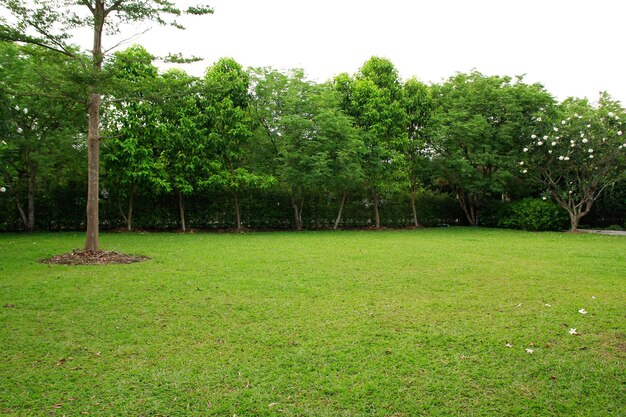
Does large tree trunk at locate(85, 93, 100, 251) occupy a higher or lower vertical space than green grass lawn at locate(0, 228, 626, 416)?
higher

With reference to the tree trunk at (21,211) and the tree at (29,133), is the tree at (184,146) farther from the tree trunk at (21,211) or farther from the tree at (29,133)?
the tree trunk at (21,211)

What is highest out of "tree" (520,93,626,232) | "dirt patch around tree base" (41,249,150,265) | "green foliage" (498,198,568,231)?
"tree" (520,93,626,232)

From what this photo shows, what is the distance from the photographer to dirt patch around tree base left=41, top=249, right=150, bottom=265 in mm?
8038

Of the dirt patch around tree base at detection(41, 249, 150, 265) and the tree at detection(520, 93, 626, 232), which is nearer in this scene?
the dirt patch around tree base at detection(41, 249, 150, 265)

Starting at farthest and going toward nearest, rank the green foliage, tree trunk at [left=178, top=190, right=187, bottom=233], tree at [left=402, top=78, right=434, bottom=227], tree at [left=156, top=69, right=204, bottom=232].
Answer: tree at [left=402, top=78, right=434, bottom=227]
the green foliage
tree trunk at [left=178, top=190, right=187, bottom=233]
tree at [left=156, top=69, right=204, bottom=232]

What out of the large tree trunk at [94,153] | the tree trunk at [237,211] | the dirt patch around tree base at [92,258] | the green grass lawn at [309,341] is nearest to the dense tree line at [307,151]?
the tree trunk at [237,211]

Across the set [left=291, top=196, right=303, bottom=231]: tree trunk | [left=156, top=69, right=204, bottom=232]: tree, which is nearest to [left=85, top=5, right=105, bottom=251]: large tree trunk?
[left=156, top=69, right=204, bottom=232]: tree

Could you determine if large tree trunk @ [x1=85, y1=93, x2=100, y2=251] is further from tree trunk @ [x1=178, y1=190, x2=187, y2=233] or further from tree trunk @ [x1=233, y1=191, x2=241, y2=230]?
tree trunk @ [x1=233, y1=191, x2=241, y2=230]

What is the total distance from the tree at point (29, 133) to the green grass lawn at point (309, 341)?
263 inches

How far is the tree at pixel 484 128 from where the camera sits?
56.5 ft

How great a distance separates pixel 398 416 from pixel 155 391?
166 cm

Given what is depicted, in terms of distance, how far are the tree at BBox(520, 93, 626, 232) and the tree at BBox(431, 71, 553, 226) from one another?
2.89ft

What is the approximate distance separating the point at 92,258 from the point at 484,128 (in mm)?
15573

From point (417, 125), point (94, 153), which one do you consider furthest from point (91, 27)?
point (417, 125)
